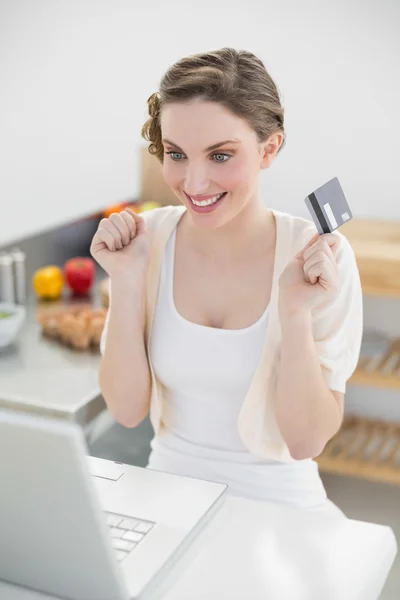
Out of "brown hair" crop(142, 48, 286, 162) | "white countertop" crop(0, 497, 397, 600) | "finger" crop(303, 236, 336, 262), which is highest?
"brown hair" crop(142, 48, 286, 162)

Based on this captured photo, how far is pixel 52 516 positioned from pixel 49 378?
1035 millimetres

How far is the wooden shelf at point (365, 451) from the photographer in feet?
7.36

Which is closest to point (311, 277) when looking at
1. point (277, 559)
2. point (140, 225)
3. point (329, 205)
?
point (329, 205)

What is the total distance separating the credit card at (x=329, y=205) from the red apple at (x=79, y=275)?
1.24 m

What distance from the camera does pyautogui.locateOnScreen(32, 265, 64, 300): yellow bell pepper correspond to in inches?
88.5

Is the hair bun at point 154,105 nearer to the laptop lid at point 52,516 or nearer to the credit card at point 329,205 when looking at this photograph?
the credit card at point 329,205

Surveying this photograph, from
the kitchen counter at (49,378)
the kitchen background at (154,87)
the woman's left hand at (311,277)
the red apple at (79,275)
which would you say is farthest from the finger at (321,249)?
the red apple at (79,275)

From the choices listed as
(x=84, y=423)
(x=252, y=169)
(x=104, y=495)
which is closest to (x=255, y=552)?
(x=104, y=495)

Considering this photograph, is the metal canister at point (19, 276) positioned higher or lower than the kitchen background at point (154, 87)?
lower

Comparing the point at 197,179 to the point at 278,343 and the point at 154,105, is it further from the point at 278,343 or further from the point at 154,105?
the point at 278,343

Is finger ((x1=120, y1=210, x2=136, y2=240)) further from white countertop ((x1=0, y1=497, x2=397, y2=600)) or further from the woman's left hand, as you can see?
white countertop ((x1=0, y1=497, x2=397, y2=600))

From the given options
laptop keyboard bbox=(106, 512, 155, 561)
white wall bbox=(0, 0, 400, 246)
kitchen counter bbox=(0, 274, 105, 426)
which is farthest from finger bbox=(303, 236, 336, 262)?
white wall bbox=(0, 0, 400, 246)

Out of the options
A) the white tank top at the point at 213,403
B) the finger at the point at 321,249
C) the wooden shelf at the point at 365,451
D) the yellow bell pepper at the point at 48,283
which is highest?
the finger at the point at 321,249

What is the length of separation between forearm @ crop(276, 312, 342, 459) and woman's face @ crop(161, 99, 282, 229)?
0.21 metres
